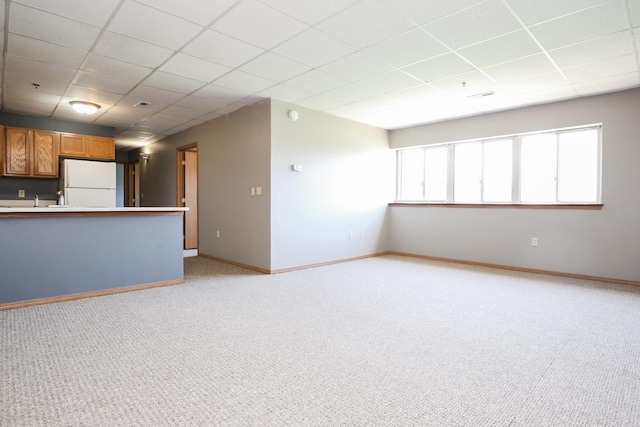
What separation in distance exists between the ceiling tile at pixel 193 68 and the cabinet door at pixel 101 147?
3.45 meters

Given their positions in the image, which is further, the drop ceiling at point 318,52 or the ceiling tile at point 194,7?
the drop ceiling at point 318,52

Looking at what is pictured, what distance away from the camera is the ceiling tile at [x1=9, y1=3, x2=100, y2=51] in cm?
264

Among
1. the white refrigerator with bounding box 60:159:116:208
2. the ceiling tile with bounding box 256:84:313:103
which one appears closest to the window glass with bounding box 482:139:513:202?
the ceiling tile with bounding box 256:84:313:103

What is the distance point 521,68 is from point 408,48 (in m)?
1.43

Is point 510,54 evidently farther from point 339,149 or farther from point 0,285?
point 0,285

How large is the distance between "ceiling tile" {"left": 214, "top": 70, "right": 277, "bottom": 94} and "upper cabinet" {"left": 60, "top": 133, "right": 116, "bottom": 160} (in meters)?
3.51

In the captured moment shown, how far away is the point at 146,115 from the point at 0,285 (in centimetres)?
339

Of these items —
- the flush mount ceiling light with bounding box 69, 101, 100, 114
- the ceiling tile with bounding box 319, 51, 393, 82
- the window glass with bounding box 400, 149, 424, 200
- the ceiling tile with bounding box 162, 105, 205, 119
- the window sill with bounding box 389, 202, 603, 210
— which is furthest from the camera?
the window glass with bounding box 400, 149, 424, 200

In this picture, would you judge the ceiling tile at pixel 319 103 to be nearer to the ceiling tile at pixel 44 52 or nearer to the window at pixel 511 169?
the window at pixel 511 169

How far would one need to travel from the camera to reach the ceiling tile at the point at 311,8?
2462 millimetres

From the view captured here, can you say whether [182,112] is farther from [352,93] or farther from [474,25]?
[474,25]

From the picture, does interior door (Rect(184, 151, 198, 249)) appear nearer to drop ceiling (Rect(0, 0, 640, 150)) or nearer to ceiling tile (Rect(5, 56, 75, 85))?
drop ceiling (Rect(0, 0, 640, 150))

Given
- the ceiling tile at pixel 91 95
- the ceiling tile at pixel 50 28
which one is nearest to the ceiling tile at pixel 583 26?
the ceiling tile at pixel 50 28

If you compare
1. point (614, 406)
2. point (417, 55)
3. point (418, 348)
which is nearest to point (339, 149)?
point (417, 55)
